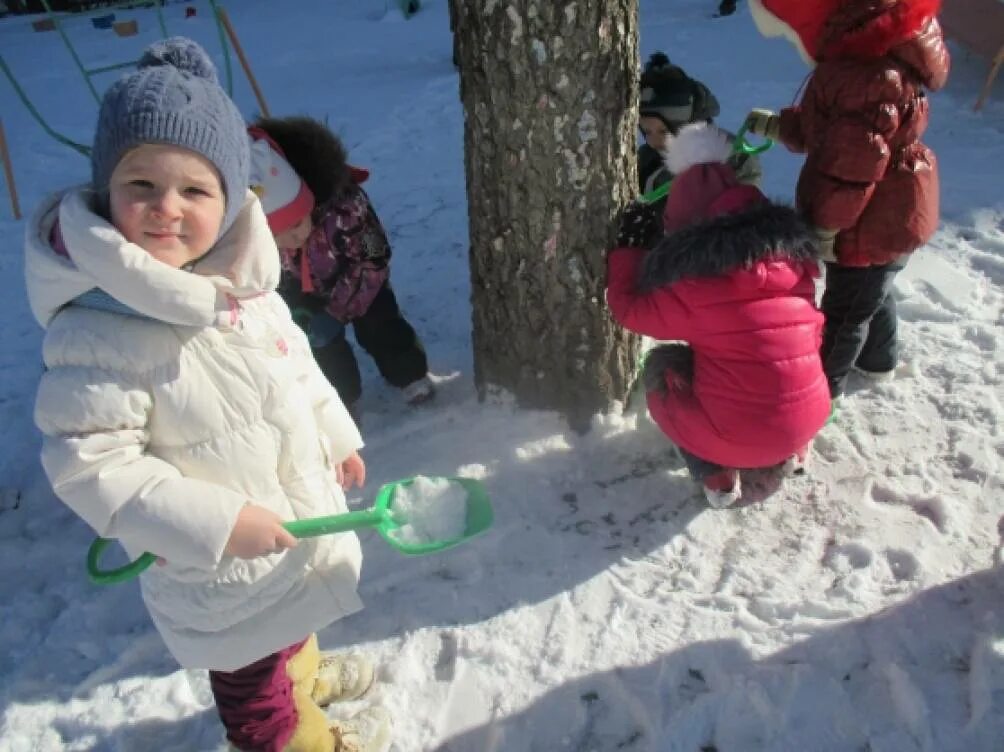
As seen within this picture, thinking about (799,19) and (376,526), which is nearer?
(376,526)

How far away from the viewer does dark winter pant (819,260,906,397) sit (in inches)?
98.3

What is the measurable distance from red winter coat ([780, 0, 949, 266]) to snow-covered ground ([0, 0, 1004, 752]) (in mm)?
661

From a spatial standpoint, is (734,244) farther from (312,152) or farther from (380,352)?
(380,352)

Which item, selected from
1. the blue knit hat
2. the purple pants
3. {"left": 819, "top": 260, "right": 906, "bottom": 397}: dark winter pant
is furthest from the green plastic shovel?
{"left": 819, "top": 260, "right": 906, "bottom": 397}: dark winter pant

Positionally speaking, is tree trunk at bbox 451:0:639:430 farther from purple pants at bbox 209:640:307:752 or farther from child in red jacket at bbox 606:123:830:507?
Answer: purple pants at bbox 209:640:307:752

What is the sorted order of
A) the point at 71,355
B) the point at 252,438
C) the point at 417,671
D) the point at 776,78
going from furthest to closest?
the point at 776,78 < the point at 417,671 < the point at 252,438 < the point at 71,355

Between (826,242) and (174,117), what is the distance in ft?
6.04

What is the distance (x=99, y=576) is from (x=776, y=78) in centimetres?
554

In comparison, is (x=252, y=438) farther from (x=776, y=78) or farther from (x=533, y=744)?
(x=776, y=78)

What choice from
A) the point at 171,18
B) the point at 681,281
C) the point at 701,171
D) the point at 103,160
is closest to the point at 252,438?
the point at 103,160

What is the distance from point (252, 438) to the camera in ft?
4.66

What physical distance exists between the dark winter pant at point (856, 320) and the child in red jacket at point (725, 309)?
43 cm

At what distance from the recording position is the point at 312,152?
238cm

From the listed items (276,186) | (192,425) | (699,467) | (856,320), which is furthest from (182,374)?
(856,320)
